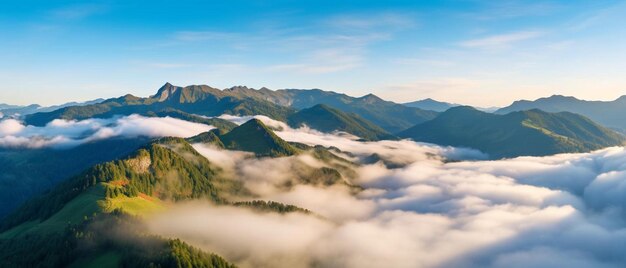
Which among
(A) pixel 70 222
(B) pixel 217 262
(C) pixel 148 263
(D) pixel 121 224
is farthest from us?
(A) pixel 70 222

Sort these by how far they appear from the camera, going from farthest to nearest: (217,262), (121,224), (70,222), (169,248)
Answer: (70,222) → (121,224) → (217,262) → (169,248)

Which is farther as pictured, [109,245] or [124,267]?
[109,245]

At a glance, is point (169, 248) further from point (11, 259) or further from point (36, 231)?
point (36, 231)

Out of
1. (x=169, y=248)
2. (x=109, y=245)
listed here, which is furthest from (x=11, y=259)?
(x=169, y=248)

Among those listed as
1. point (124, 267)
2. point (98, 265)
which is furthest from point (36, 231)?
point (124, 267)

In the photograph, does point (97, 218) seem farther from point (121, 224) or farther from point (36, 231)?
point (36, 231)

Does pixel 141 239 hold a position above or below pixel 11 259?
above

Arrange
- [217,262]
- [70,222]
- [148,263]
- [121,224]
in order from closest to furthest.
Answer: [148,263]
[217,262]
[121,224]
[70,222]

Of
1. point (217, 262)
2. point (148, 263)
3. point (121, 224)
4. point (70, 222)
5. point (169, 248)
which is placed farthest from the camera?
point (70, 222)

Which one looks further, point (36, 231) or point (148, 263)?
point (36, 231)

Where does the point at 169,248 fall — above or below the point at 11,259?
above
